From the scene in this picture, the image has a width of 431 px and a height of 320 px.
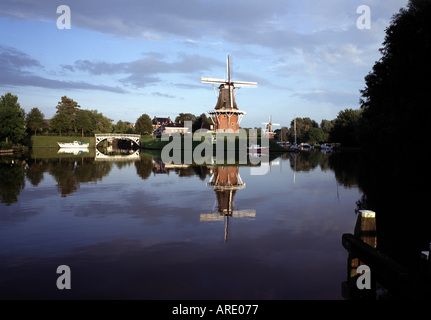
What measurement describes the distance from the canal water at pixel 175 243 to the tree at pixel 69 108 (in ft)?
365

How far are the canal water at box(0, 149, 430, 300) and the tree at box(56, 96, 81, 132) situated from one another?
365 feet

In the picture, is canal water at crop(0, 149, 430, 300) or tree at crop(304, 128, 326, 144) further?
tree at crop(304, 128, 326, 144)

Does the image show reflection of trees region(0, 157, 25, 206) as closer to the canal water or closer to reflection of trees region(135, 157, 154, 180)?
the canal water

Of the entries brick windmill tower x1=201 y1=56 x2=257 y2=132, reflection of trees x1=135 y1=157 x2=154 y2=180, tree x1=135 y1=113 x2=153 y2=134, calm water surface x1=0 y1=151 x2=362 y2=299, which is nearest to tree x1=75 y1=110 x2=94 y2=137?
tree x1=135 y1=113 x2=153 y2=134

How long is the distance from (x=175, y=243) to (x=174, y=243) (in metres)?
0.04

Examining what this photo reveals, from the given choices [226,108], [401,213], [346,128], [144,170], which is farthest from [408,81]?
[346,128]

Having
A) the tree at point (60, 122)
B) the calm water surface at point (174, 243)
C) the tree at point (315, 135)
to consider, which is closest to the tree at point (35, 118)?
the tree at point (60, 122)

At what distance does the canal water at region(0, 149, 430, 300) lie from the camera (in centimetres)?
852

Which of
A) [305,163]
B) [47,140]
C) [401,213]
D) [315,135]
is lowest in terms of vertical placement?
[401,213]

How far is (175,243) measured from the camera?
475 inches

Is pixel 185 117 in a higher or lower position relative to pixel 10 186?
higher

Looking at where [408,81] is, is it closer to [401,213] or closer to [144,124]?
[401,213]

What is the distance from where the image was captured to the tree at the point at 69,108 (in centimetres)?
12401
